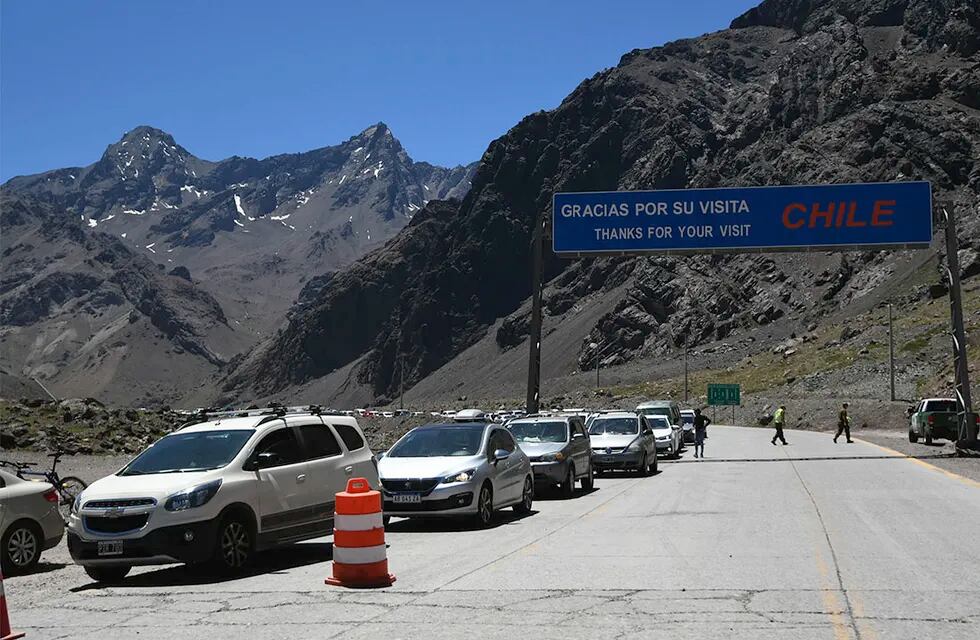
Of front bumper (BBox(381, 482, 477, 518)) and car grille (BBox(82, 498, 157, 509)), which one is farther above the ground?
car grille (BBox(82, 498, 157, 509))

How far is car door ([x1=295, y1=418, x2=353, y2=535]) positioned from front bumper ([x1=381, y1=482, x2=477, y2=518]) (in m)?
2.43

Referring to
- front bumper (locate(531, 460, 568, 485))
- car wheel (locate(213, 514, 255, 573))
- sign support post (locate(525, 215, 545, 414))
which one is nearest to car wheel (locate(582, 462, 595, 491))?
front bumper (locate(531, 460, 568, 485))

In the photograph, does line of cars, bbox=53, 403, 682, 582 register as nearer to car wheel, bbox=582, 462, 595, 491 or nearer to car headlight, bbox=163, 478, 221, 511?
car headlight, bbox=163, 478, 221, 511

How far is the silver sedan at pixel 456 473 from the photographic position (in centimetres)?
1573

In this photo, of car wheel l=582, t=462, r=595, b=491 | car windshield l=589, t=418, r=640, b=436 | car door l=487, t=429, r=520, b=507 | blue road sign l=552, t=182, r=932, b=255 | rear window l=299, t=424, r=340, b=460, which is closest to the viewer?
rear window l=299, t=424, r=340, b=460

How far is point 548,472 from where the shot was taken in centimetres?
2109

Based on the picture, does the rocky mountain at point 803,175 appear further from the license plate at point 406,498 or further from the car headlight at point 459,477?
the license plate at point 406,498

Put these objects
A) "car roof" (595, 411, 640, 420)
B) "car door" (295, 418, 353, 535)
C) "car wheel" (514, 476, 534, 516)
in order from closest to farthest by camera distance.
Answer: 1. "car door" (295, 418, 353, 535)
2. "car wheel" (514, 476, 534, 516)
3. "car roof" (595, 411, 640, 420)

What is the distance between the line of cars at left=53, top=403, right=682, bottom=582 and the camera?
10938 mm

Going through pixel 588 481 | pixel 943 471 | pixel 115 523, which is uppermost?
pixel 115 523

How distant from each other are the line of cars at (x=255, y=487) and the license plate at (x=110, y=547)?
1cm

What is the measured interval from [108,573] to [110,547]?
3.59 feet

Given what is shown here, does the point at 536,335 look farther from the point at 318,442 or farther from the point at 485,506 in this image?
the point at 318,442

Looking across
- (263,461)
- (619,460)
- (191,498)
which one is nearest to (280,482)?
(263,461)
